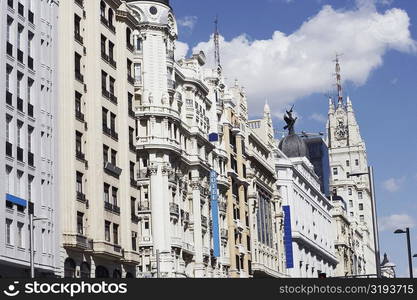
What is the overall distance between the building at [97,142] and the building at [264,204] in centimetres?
4159

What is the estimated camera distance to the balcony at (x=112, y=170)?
74600 mm

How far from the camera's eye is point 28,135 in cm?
6444

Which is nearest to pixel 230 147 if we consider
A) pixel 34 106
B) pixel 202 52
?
pixel 202 52

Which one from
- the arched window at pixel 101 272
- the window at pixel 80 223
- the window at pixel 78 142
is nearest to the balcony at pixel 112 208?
the window at pixel 80 223

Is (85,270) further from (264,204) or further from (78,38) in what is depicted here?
(264,204)

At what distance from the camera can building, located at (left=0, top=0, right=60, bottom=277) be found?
2379 inches

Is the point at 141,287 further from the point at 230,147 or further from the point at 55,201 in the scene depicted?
the point at 230,147

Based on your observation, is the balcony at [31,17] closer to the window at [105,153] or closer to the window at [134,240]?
the window at [105,153]

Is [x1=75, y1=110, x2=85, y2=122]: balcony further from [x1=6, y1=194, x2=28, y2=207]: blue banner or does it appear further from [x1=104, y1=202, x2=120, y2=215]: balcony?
[x1=6, y1=194, x2=28, y2=207]: blue banner

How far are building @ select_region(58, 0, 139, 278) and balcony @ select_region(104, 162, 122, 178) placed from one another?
0.16 ft

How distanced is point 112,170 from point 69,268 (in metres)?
10.8

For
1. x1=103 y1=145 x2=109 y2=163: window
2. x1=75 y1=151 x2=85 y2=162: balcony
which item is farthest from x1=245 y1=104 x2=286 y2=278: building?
x1=75 y1=151 x2=85 y2=162: balcony

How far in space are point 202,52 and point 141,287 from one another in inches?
3016

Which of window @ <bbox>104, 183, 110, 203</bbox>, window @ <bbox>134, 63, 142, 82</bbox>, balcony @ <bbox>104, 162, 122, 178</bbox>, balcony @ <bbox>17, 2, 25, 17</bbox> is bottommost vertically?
window @ <bbox>104, 183, 110, 203</bbox>
